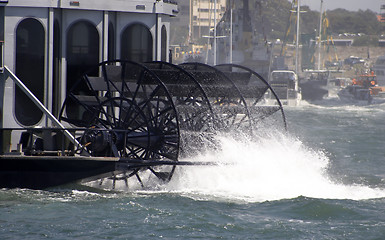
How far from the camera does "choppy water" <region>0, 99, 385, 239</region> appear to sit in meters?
12.8

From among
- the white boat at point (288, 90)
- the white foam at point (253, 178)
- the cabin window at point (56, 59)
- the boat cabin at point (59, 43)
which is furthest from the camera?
the white boat at point (288, 90)

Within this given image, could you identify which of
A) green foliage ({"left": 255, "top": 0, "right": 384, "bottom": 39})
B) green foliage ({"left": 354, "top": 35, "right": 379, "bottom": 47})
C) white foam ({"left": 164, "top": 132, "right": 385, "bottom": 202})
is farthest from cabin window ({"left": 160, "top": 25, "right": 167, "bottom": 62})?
green foliage ({"left": 255, "top": 0, "right": 384, "bottom": 39})

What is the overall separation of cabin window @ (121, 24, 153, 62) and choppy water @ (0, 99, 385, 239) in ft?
9.53

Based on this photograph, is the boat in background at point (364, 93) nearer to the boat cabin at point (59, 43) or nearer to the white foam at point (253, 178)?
the white foam at point (253, 178)

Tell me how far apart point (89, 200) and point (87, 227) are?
72.9 inches

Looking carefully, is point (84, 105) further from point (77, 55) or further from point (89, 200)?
point (89, 200)

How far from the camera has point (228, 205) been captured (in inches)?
573

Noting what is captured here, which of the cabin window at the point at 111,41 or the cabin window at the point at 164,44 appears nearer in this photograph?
the cabin window at the point at 111,41

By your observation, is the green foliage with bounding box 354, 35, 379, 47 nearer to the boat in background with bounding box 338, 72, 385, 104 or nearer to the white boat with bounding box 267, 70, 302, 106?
the boat in background with bounding box 338, 72, 385, 104

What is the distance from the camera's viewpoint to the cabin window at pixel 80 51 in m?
16.3

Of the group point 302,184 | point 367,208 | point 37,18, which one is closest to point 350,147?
point 302,184

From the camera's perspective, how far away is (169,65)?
15.9 metres

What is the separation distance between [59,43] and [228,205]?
16.9 ft

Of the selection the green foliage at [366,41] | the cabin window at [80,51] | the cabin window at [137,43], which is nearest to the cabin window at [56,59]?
the cabin window at [80,51]
